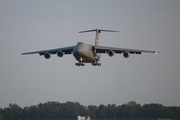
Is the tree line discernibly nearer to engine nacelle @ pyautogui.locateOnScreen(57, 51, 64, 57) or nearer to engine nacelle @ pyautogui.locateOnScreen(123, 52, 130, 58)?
engine nacelle @ pyautogui.locateOnScreen(123, 52, 130, 58)

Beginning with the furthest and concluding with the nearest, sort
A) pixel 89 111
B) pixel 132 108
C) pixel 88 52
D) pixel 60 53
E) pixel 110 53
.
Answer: pixel 89 111 < pixel 132 108 < pixel 60 53 < pixel 110 53 < pixel 88 52

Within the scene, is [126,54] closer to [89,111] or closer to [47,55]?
[47,55]

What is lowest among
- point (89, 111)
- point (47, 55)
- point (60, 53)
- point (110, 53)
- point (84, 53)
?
point (89, 111)

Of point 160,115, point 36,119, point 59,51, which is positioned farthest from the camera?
point 36,119

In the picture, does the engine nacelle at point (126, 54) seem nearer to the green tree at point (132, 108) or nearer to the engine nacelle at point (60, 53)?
the engine nacelle at point (60, 53)

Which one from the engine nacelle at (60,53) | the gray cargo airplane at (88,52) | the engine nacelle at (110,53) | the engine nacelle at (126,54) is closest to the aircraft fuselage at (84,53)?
the gray cargo airplane at (88,52)

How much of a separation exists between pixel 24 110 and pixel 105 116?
1128 cm

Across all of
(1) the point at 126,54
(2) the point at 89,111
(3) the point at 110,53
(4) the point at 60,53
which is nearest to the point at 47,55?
(4) the point at 60,53

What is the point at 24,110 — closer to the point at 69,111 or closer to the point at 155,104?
the point at 69,111

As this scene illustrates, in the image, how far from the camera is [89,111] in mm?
64250

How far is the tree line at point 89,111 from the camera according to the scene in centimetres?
6009

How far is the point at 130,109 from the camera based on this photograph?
62.2 m

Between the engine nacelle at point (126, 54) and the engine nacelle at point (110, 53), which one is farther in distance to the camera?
the engine nacelle at point (110, 53)

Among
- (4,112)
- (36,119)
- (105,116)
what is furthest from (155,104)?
(4,112)
